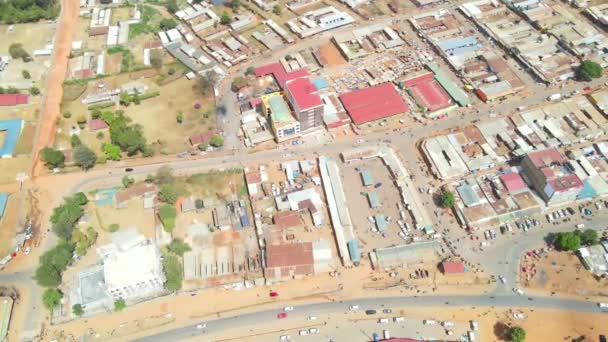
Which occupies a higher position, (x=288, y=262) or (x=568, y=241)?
(x=288, y=262)

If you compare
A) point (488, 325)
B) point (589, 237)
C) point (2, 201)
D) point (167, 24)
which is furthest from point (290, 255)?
point (167, 24)

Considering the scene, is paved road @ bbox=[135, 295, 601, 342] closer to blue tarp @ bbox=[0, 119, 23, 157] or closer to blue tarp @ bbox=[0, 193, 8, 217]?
blue tarp @ bbox=[0, 193, 8, 217]

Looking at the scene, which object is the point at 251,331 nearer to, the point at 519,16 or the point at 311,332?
the point at 311,332

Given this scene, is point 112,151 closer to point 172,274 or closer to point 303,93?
point 172,274

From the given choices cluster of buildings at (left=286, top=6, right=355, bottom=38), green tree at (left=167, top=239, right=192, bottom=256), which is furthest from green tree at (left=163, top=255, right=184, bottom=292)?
cluster of buildings at (left=286, top=6, right=355, bottom=38)

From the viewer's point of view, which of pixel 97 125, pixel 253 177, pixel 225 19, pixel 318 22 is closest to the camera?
pixel 253 177

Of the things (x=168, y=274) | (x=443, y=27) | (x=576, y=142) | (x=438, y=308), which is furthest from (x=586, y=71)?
(x=168, y=274)

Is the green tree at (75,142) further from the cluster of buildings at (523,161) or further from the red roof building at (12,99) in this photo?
the cluster of buildings at (523,161)
